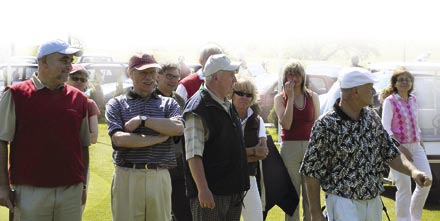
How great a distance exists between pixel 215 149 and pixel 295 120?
100 inches

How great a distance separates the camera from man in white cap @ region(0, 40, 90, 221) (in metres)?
4.79

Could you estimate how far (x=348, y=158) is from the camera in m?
4.80

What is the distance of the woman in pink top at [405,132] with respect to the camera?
7.89 meters

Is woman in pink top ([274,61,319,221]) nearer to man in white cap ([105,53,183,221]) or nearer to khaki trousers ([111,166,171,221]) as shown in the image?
man in white cap ([105,53,183,221])

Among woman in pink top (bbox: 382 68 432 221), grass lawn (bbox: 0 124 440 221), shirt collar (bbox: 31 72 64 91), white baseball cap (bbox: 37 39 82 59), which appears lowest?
grass lawn (bbox: 0 124 440 221)

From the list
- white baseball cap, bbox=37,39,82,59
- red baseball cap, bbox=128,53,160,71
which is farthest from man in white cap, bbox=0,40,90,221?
red baseball cap, bbox=128,53,160,71

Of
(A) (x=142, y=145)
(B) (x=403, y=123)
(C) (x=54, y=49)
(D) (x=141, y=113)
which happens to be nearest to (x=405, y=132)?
(B) (x=403, y=123)

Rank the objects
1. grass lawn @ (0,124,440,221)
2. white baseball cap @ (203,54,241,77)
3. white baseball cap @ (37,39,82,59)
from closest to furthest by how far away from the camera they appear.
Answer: white baseball cap @ (37,39,82,59) < white baseball cap @ (203,54,241,77) < grass lawn @ (0,124,440,221)

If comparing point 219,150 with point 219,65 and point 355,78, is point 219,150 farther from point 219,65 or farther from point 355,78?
point 355,78

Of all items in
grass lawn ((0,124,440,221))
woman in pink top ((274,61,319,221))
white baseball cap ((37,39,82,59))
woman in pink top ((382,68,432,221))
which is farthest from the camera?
grass lawn ((0,124,440,221))

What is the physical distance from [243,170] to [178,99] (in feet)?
4.95

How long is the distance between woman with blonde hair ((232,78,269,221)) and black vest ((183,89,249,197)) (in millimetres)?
1143

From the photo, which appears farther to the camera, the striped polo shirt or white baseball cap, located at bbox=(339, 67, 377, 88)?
the striped polo shirt

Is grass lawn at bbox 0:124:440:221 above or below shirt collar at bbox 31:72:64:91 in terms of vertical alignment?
below
